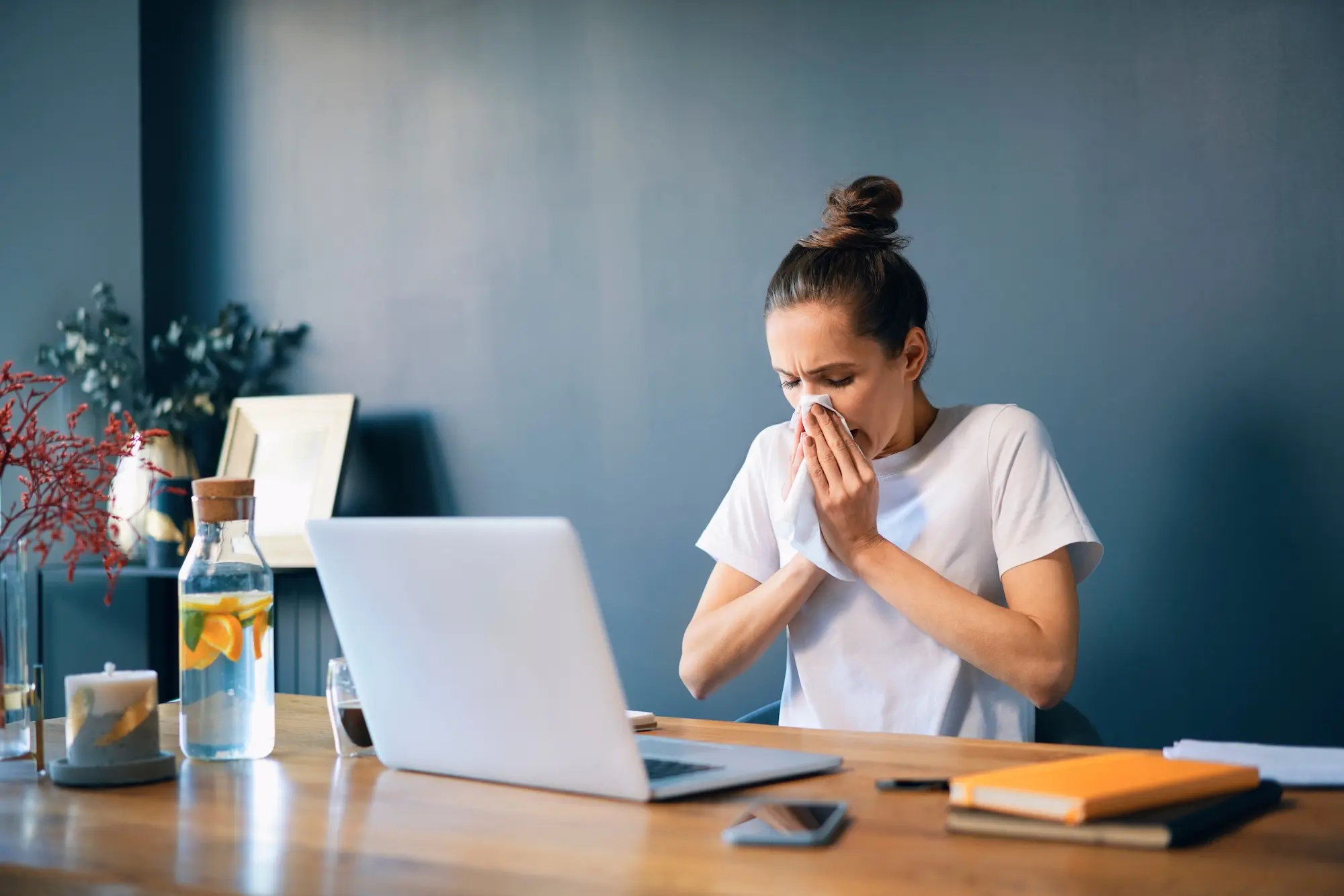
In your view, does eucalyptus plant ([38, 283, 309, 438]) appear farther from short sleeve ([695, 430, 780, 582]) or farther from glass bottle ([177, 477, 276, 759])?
glass bottle ([177, 477, 276, 759])

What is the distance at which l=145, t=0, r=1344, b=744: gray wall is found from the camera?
196cm

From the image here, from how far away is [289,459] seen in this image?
281cm

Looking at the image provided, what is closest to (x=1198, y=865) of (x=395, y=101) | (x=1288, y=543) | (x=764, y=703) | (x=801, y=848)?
(x=801, y=848)

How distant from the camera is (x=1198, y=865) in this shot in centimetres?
75

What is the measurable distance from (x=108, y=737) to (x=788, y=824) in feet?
2.07

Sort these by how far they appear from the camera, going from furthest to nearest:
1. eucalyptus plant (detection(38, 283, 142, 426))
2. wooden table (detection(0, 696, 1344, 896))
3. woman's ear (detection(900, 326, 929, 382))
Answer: eucalyptus plant (detection(38, 283, 142, 426)) → woman's ear (detection(900, 326, 929, 382)) → wooden table (detection(0, 696, 1344, 896))

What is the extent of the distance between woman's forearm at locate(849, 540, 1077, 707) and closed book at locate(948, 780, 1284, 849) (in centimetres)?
60

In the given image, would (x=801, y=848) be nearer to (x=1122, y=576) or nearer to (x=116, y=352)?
(x=1122, y=576)

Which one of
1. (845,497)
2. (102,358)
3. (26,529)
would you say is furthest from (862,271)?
(102,358)

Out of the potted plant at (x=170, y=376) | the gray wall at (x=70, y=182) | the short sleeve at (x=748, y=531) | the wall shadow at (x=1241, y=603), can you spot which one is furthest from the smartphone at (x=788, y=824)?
the gray wall at (x=70, y=182)

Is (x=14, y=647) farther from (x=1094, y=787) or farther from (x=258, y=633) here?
(x=1094, y=787)

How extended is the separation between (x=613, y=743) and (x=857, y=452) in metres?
0.75

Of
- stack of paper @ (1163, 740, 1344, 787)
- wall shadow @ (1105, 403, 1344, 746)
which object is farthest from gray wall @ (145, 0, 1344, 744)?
stack of paper @ (1163, 740, 1344, 787)

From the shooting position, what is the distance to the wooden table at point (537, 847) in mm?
741
